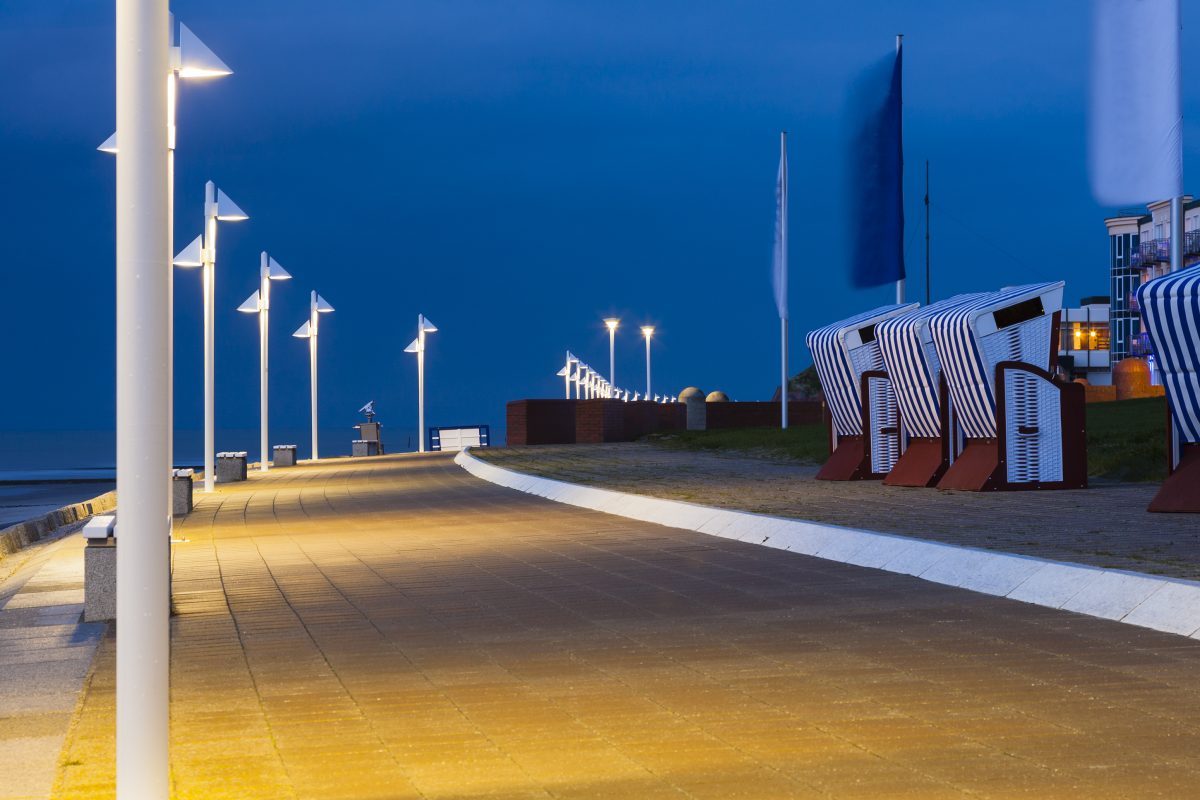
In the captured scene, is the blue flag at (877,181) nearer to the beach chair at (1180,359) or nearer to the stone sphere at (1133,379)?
the beach chair at (1180,359)

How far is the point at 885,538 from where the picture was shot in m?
11.1

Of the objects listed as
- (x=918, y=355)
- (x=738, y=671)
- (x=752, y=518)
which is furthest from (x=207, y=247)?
(x=738, y=671)

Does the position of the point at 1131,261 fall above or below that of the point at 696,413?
above

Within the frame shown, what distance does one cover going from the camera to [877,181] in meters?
25.0

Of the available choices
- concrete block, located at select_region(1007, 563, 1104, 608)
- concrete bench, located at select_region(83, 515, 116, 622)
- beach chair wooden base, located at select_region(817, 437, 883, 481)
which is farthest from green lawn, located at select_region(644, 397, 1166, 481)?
concrete bench, located at select_region(83, 515, 116, 622)

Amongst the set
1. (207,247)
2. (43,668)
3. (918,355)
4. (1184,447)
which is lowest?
(43,668)

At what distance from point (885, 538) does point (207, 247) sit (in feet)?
53.0

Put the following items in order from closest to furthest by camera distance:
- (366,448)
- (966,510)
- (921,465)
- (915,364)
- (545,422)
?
(966,510), (915,364), (921,465), (545,422), (366,448)

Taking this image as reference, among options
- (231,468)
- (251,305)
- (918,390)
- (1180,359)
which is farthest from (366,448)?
(1180,359)

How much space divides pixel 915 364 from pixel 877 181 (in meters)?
6.48

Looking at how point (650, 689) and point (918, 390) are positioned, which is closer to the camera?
point (650, 689)

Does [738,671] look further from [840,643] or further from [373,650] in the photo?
[373,650]

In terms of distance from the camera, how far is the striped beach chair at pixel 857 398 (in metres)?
21.5

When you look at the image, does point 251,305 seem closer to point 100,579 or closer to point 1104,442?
point 1104,442
